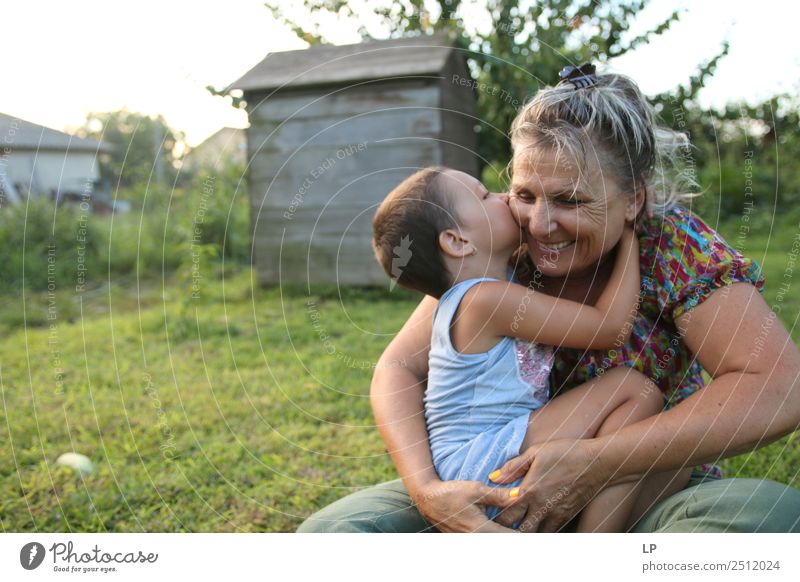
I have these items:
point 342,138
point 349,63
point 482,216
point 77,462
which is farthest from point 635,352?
point 342,138

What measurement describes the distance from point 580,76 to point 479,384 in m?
0.71

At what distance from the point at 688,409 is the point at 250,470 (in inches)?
65.4

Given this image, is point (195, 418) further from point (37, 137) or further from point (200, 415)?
point (37, 137)

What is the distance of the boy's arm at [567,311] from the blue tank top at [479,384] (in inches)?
2.1

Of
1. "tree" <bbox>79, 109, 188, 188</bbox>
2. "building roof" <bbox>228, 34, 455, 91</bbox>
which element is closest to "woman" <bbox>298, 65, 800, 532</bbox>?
"tree" <bbox>79, 109, 188, 188</bbox>

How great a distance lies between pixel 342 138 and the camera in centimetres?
475

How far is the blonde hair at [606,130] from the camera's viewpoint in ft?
5.35

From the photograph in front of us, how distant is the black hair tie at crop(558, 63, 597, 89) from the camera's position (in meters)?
1.69

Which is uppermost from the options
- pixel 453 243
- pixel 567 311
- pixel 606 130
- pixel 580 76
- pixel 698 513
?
pixel 580 76

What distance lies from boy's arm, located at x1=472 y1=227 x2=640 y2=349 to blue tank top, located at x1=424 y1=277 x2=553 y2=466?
52 mm

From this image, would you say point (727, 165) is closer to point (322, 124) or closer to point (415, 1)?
point (322, 124)

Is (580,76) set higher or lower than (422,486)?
higher

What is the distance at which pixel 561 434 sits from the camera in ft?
5.35

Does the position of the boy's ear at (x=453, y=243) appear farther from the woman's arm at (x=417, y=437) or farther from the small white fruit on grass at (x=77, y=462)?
the small white fruit on grass at (x=77, y=462)
